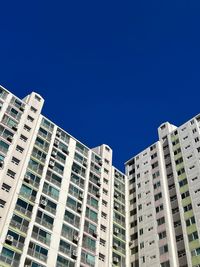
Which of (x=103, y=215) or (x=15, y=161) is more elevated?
(x=15, y=161)

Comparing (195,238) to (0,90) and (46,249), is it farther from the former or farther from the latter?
(0,90)

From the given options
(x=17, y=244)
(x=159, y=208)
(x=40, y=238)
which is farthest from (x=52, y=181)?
(x=159, y=208)

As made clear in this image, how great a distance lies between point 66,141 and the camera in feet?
228

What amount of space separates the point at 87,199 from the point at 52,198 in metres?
8.60

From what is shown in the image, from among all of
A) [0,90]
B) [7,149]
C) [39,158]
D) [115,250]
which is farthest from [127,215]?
[0,90]

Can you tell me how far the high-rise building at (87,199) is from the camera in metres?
51.1

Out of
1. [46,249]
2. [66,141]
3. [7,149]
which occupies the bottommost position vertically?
[46,249]

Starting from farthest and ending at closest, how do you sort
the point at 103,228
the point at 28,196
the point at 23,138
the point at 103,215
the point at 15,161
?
the point at 103,215 → the point at 103,228 → the point at 23,138 → the point at 15,161 → the point at 28,196

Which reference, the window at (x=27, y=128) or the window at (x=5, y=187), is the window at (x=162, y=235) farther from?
the window at (x=27, y=128)

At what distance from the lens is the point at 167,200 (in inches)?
2653

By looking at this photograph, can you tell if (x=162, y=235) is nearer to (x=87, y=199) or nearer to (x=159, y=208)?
(x=159, y=208)

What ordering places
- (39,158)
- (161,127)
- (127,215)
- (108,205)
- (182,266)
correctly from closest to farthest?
(182,266) → (39,158) → (108,205) → (127,215) → (161,127)

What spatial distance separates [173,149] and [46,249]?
3549 centimetres

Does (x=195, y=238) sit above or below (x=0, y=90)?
below
